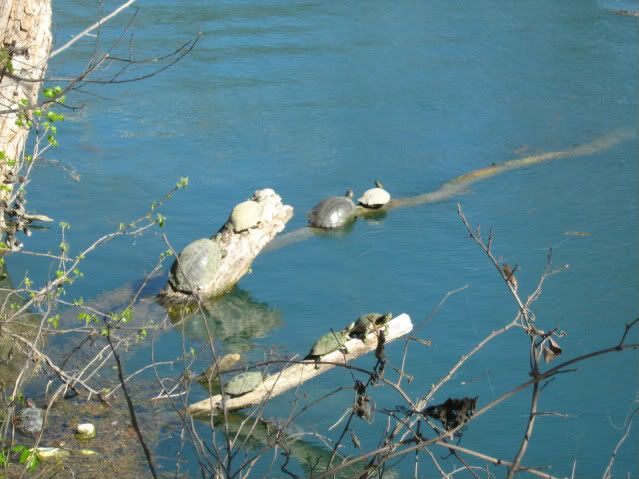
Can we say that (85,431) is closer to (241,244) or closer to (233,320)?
(233,320)

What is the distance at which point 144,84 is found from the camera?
9664mm

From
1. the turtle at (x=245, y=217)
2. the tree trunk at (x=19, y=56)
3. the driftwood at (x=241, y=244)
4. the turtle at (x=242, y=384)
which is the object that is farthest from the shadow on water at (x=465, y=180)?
the tree trunk at (x=19, y=56)

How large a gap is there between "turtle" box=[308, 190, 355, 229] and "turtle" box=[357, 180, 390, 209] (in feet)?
0.63

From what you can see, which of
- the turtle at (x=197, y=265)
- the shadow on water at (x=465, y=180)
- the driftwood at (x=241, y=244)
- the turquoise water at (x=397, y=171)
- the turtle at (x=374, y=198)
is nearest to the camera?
the turquoise water at (x=397, y=171)

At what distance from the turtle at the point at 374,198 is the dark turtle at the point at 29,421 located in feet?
11.3

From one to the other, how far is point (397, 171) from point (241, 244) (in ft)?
7.65

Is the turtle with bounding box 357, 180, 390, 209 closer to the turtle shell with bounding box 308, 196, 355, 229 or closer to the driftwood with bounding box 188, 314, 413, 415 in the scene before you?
the turtle shell with bounding box 308, 196, 355, 229

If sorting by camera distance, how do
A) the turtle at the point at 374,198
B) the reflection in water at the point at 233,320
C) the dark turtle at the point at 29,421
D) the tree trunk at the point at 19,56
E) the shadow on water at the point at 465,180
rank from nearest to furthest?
the tree trunk at the point at 19,56
the dark turtle at the point at 29,421
the reflection in water at the point at 233,320
the shadow on water at the point at 465,180
the turtle at the point at 374,198

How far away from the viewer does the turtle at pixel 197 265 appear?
5504mm

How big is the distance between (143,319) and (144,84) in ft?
15.5

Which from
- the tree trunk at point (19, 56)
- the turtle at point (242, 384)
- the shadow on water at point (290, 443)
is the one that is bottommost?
the shadow on water at point (290, 443)

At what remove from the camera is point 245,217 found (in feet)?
19.1

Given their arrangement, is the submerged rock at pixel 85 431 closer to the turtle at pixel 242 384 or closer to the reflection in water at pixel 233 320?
the turtle at pixel 242 384

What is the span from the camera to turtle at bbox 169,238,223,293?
5.50m
